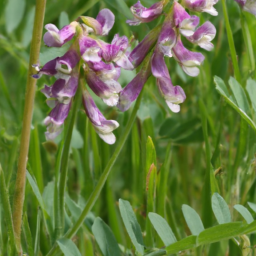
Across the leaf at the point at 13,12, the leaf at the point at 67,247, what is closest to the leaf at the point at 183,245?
the leaf at the point at 67,247

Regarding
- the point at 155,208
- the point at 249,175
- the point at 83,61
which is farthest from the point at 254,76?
the point at 83,61

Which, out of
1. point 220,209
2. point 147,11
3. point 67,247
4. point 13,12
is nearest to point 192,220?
point 220,209

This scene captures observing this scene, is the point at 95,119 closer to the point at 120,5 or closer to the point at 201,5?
the point at 201,5

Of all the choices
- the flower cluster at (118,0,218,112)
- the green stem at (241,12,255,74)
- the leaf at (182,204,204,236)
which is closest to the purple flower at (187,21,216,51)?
the flower cluster at (118,0,218,112)

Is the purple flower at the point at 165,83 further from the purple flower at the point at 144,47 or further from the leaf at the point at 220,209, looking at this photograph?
the leaf at the point at 220,209

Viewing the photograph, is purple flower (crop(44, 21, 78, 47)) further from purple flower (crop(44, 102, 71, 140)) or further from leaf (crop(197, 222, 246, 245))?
leaf (crop(197, 222, 246, 245))

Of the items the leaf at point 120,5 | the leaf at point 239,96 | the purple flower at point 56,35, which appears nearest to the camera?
the purple flower at point 56,35

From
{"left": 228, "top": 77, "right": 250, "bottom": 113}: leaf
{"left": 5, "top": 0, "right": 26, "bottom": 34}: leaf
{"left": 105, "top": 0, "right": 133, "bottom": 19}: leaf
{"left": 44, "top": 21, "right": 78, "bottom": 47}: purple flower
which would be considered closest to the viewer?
{"left": 44, "top": 21, "right": 78, "bottom": 47}: purple flower
